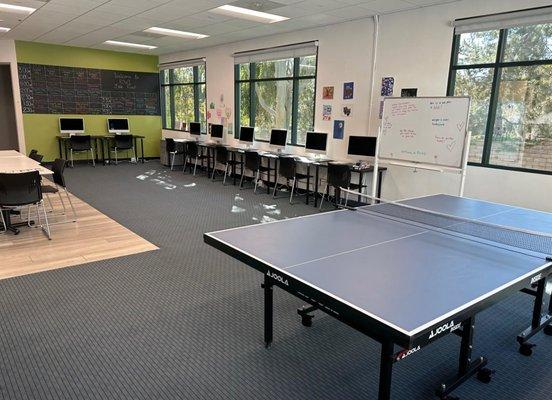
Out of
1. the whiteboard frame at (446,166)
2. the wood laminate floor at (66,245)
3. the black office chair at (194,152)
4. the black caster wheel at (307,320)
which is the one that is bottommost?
the wood laminate floor at (66,245)

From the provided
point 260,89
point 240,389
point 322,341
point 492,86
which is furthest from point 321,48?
point 240,389

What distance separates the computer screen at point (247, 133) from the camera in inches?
327

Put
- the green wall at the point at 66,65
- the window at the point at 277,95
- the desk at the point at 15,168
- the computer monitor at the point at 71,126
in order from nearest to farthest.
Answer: the desk at the point at 15,168
the window at the point at 277,95
the green wall at the point at 66,65
the computer monitor at the point at 71,126

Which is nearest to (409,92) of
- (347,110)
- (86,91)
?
(347,110)

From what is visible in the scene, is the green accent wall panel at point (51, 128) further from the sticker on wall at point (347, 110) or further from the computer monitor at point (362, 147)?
the computer monitor at point (362, 147)

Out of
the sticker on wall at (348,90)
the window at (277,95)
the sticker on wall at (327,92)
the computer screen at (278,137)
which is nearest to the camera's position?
the sticker on wall at (348,90)

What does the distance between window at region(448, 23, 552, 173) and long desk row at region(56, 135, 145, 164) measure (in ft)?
28.2

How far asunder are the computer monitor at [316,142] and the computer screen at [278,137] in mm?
625

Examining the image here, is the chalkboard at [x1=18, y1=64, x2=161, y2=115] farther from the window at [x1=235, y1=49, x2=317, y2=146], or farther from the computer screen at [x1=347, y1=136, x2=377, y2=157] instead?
the computer screen at [x1=347, y1=136, x2=377, y2=157]

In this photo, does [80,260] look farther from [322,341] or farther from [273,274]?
[273,274]

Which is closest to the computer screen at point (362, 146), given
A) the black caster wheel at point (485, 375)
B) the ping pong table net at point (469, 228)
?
the ping pong table net at point (469, 228)

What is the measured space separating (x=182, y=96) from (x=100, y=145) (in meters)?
2.62

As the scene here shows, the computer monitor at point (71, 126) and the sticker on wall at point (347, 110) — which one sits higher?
the sticker on wall at point (347, 110)

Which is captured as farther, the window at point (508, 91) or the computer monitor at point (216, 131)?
the computer monitor at point (216, 131)
